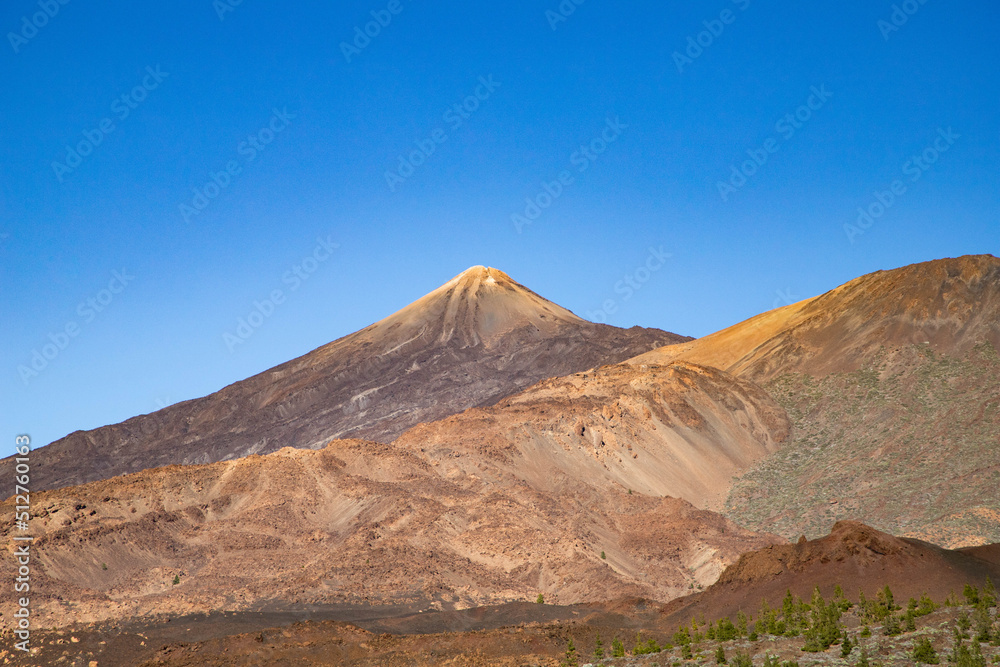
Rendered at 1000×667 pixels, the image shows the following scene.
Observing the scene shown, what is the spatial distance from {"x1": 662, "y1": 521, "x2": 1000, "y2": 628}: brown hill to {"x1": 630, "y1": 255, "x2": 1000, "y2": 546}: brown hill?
15472 mm

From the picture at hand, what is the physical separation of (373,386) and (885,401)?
59.1 meters

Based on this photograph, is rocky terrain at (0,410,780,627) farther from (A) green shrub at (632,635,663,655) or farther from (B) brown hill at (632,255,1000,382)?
(B) brown hill at (632,255,1000,382)

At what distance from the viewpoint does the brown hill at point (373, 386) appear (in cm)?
10525

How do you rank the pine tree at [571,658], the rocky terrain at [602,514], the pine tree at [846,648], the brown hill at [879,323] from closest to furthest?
the pine tree at [846,648] → the pine tree at [571,658] → the rocky terrain at [602,514] → the brown hill at [879,323]

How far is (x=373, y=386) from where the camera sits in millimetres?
113188

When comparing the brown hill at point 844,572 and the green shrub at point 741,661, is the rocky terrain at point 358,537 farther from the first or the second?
the green shrub at point 741,661

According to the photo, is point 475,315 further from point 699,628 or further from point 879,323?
point 699,628

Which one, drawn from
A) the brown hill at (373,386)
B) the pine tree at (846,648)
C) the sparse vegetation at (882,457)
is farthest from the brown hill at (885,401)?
the pine tree at (846,648)

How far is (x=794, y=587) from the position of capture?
33.0 metres

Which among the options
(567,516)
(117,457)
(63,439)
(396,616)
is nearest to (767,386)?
(567,516)

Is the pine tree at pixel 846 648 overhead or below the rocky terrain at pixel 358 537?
below

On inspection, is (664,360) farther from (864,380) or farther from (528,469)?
(528,469)

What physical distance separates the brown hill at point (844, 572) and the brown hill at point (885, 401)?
1547 centimetres

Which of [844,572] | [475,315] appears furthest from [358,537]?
[475,315]
